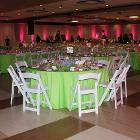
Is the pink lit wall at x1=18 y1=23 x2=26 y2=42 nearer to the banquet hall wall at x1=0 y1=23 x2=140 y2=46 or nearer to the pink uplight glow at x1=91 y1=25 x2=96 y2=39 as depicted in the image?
the banquet hall wall at x1=0 y1=23 x2=140 y2=46

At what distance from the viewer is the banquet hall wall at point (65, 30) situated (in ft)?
69.9

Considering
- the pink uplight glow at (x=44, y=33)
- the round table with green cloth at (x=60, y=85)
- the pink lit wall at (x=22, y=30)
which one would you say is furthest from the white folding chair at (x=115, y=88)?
the pink uplight glow at (x=44, y=33)

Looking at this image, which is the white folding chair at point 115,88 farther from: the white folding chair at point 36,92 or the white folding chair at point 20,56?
the white folding chair at point 20,56

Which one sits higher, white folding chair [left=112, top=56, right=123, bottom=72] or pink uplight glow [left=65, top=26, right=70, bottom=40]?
pink uplight glow [left=65, top=26, right=70, bottom=40]

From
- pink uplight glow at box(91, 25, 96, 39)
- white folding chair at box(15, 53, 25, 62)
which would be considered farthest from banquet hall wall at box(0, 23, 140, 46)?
white folding chair at box(15, 53, 25, 62)

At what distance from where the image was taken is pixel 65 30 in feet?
80.8

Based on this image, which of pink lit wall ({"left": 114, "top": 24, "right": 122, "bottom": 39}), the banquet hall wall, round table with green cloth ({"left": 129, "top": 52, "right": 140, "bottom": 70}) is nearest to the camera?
round table with green cloth ({"left": 129, "top": 52, "right": 140, "bottom": 70})

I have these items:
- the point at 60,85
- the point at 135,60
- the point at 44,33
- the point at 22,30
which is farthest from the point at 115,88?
the point at 44,33

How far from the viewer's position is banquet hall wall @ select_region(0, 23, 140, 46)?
21.3 metres

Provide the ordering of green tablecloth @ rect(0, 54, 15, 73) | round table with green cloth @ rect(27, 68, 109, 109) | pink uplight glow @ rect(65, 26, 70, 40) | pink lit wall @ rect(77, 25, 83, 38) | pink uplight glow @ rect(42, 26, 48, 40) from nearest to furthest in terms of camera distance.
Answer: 1. round table with green cloth @ rect(27, 68, 109, 109)
2. green tablecloth @ rect(0, 54, 15, 73)
3. pink uplight glow @ rect(42, 26, 48, 40)
4. pink uplight glow @ rect(65, 26, 70, 40)
5. pink lit wall @ rect(77, 25, 83, 38)

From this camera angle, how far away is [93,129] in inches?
157

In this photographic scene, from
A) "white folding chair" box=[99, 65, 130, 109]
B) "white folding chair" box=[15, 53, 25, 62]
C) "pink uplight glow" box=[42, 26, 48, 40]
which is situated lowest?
"white folding chair" box=[99, 65, 130, 109]

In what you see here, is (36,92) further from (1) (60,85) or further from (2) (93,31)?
(2) (93,31)

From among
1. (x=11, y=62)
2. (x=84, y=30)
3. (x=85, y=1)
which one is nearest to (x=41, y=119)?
(x=11, y=62)
